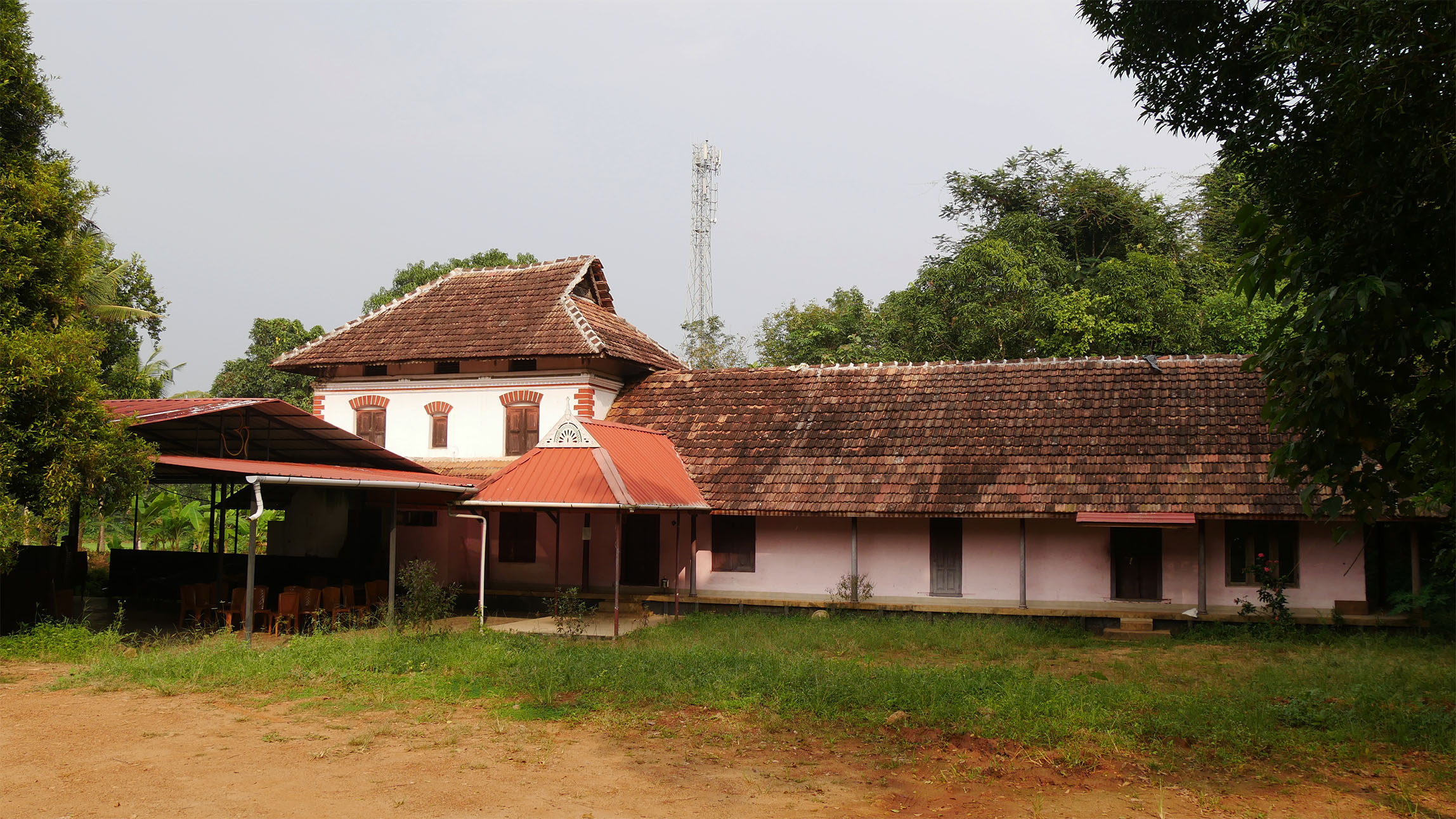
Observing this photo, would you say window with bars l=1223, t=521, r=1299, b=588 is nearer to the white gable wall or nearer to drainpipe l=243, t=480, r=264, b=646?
the white gable wall

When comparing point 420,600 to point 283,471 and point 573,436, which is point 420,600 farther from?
point 573,436

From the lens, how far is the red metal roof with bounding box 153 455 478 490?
43.8ft

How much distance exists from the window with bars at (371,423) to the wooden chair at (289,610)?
6.32 metres

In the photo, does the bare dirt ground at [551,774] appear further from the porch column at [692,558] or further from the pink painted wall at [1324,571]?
the pink painted wall at [1324,571]

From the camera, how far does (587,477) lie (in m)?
15.6

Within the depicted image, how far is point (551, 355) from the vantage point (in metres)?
19.8

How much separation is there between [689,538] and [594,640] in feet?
15.3

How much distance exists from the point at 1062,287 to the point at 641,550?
46.0 feet

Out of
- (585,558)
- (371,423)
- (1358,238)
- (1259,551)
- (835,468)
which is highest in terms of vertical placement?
(1358,238)

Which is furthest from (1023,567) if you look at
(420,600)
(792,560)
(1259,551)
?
(420,600)

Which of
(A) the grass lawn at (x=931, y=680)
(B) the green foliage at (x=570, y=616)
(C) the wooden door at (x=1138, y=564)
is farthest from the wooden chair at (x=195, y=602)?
(C) the wooden door at (x=1138, y=564)

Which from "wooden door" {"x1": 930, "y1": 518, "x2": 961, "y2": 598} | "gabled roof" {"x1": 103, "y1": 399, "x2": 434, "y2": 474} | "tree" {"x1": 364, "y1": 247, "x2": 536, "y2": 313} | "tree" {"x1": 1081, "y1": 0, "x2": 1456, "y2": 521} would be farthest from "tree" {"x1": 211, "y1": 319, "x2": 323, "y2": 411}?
"tree" {"x1": 1081, "y1": 0, "x2": 1456, "y2": 521}

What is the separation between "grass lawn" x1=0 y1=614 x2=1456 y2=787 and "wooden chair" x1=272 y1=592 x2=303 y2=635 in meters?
1.24

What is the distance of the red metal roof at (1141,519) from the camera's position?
1539cm
